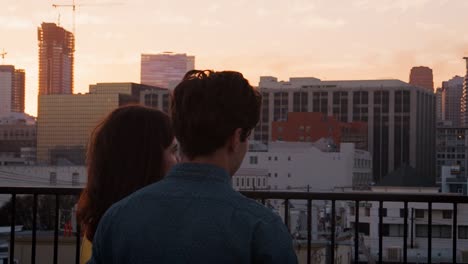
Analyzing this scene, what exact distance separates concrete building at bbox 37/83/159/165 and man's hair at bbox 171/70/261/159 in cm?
15890

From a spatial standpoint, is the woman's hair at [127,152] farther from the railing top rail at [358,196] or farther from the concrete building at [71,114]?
the concrete building at [71,114]

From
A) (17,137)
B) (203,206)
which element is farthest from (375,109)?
(203,206)

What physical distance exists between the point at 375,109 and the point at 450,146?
34.9 metres

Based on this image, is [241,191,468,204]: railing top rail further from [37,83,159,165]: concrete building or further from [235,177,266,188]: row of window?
[37,83,159,165]: concrete building

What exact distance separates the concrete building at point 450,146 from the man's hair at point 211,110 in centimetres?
16997

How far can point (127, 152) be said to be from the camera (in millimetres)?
3330

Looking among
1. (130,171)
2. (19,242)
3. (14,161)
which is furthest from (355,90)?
(130,171)

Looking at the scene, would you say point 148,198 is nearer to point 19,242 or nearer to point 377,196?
point 377,196

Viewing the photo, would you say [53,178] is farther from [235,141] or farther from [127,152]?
[235,141]

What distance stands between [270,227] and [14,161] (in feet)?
464

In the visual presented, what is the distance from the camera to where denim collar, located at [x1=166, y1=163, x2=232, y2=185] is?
229 centimetres

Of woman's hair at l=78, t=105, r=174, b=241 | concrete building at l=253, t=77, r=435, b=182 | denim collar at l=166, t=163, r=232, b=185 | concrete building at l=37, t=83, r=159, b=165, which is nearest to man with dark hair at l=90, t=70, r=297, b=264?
denim collar at l=166, t=163, r=232, b=185

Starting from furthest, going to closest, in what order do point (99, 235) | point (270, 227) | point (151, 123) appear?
1. point (151, 123)
2. point (99, 235)
3. point (270, 227)

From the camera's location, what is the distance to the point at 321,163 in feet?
346
